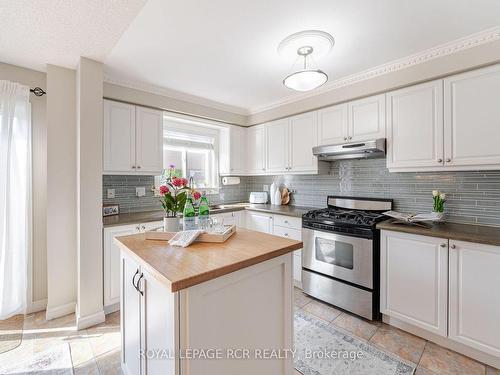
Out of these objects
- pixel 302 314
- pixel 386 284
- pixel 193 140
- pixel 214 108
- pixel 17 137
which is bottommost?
pixel 302 314

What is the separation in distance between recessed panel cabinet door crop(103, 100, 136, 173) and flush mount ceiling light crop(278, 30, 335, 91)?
180 cm

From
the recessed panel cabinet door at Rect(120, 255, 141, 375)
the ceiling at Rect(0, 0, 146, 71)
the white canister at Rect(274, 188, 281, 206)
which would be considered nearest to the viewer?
the recessed panel cabinet door at Rect(120, 255, 141, 375)


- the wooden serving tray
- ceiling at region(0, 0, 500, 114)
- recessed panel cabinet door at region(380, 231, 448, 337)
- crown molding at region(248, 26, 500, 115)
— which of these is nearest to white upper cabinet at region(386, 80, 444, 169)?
crown molding at region(248, 26, 500, 115)

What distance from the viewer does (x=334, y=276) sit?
95.0 inches

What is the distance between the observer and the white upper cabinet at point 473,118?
6.06 ft

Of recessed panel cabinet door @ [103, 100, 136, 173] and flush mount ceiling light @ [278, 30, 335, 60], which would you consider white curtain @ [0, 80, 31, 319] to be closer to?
recessed panel cabinet door @ [103, 100, 136, 173]

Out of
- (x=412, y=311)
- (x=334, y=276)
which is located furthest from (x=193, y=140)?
(x=412, y=311)

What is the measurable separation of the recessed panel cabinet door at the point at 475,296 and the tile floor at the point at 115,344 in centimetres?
18

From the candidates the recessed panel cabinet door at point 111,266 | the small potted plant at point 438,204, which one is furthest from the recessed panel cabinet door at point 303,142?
the recessed panel cabinet door at point 111,266

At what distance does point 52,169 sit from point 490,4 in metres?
3.67

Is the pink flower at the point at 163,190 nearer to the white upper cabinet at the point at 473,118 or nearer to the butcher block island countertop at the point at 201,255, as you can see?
the butcher block island countertop at the point at 201,255

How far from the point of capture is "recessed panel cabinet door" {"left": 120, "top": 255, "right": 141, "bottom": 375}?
1268 mm

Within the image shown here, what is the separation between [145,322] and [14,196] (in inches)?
79.6

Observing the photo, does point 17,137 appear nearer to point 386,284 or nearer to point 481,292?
point 386,284
